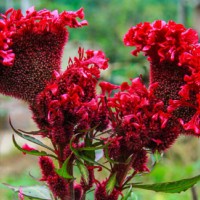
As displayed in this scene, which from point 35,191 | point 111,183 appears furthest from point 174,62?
point 35,191

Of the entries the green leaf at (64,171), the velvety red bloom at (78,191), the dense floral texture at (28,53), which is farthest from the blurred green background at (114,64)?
the dense floral texture at (28,53)

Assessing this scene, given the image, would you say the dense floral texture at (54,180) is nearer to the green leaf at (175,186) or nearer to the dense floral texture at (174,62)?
the green leaf at (175,186)

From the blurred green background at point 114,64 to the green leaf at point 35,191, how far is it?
0.08m

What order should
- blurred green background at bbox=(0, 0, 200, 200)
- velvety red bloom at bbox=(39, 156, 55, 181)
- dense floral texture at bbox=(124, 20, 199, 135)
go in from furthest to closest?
blurred green background at bbox=(0, 0, 200, 200)
velvety red bloom at bbox=(39, 156, 55, 181)
dense floral texture at bbox=(124, 20, 199, 135)

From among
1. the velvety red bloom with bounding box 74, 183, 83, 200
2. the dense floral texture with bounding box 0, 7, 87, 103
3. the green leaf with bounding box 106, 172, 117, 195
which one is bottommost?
the green leaf with bounding box 106, 172, 117, 195

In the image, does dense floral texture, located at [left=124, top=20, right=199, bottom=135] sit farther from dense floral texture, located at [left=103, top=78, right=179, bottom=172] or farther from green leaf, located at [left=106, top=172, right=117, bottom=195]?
green leaf, located at [left=106, top=172, right=117, bottom=195]

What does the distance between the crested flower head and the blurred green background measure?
182mm

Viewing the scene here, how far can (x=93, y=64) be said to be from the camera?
2.83 feet

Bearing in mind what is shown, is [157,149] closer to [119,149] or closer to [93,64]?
[119,149]

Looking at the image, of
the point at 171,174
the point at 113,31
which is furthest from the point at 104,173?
the point at 113,31

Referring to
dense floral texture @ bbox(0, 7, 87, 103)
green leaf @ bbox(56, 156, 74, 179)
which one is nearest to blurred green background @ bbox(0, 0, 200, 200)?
green leaf @ bbox(56, 156, 74, 179)

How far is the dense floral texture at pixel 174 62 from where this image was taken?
799 millimetres

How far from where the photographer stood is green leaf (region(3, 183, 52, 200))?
0.93 m

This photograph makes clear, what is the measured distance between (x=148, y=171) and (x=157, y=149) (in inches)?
3.3
